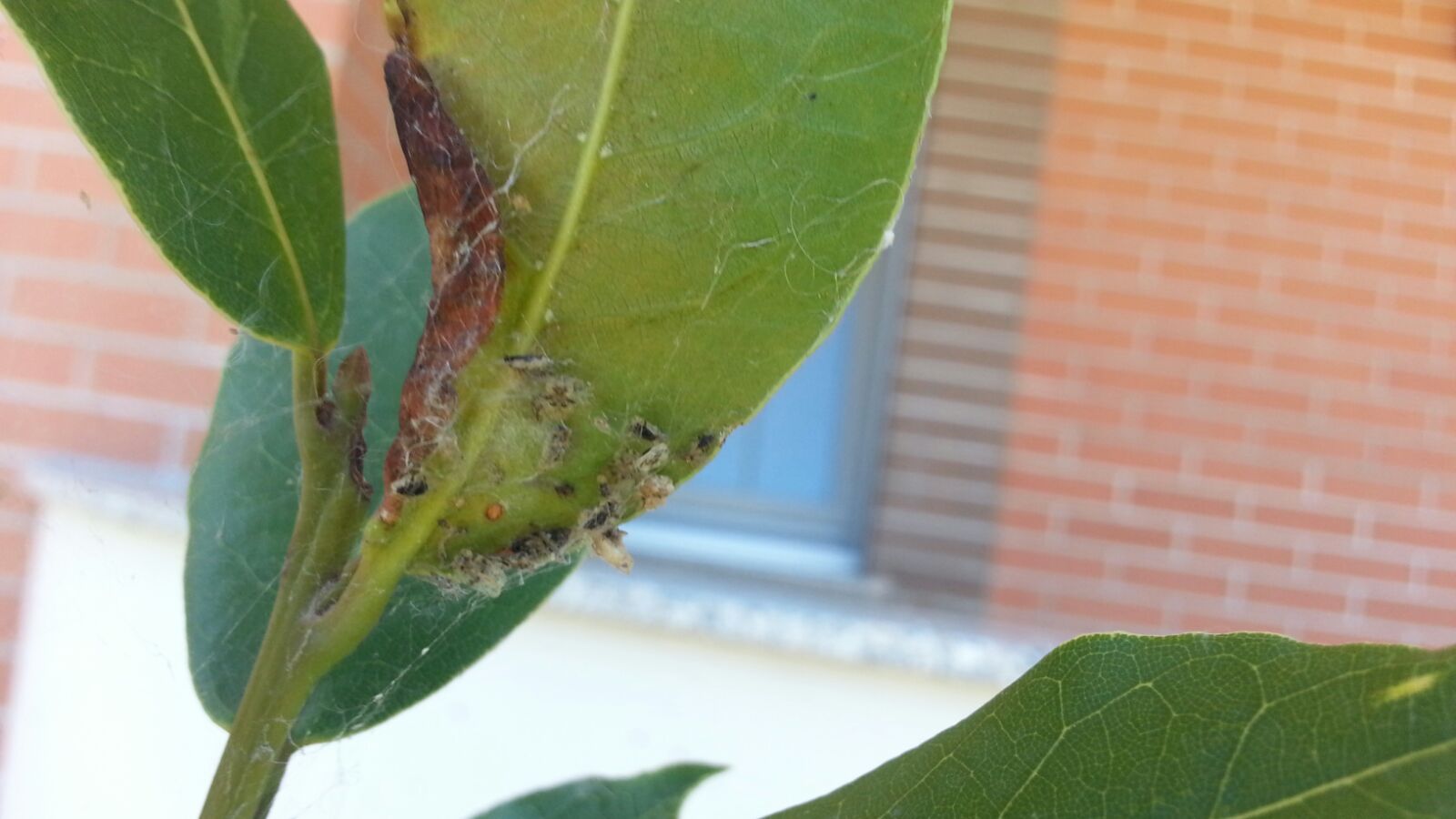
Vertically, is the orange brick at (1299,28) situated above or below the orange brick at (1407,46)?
above

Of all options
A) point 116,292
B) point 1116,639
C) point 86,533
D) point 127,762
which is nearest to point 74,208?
point 116,292

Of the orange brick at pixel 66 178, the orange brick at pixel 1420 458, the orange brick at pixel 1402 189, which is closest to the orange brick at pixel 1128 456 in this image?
the orange brick at pixel 1420 458

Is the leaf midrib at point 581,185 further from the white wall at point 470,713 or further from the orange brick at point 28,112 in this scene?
the orange brick at point 28,112

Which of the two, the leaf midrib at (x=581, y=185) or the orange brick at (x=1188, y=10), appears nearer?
the leaf midrib at (x=581, y=185)

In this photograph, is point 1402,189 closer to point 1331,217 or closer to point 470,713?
point 1331,217

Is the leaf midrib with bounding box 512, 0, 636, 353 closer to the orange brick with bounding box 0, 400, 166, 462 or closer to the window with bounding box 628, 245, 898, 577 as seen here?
the orange brick with bounding box 0, 400, 166, 462

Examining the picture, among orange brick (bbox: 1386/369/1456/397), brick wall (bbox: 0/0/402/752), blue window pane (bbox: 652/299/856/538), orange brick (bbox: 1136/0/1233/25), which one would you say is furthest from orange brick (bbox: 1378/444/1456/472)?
brick wall (bbox: 0/0/402/752)

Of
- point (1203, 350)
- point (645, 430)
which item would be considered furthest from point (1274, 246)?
point (645, 430)
